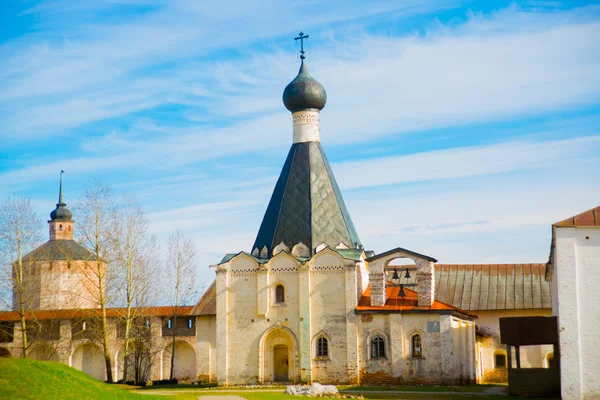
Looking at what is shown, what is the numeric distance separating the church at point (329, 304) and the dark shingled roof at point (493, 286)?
4 centimetres

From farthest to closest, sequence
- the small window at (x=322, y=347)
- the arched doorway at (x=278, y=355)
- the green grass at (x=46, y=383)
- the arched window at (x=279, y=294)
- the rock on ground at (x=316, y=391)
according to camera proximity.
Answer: the arched window at (x=279, y=294)
the arched doorway at (x=278, y=355)
the small window at (x=322, y=347)
the rock on ground at (x=316, y=391)
the green grass at (x=46, y=383)

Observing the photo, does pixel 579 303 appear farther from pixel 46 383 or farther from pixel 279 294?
pixel 46 383

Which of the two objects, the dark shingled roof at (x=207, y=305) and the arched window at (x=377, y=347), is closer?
the arched window at (x=377, y=347)

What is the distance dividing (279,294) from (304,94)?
7.60 meters

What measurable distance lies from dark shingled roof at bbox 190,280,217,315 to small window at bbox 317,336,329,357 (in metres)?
6.11

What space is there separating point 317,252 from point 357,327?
2.96m

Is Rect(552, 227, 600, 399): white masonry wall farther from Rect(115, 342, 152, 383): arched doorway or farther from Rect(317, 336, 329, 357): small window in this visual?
Rect(115, 342, 152, 383): arched doorway

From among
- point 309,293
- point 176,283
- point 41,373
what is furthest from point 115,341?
point 41,373

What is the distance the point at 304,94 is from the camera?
3120cm

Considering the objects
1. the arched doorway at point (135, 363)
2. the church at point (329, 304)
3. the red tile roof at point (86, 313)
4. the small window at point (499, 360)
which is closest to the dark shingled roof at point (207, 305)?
the church at point (329, 304)

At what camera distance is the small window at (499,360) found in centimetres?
3247

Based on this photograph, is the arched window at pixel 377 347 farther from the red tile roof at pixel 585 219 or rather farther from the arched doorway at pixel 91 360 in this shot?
the arched doorway at pixel 91 360

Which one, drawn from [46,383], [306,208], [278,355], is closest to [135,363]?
[278,355]

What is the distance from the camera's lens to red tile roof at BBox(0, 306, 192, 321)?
35594mm
